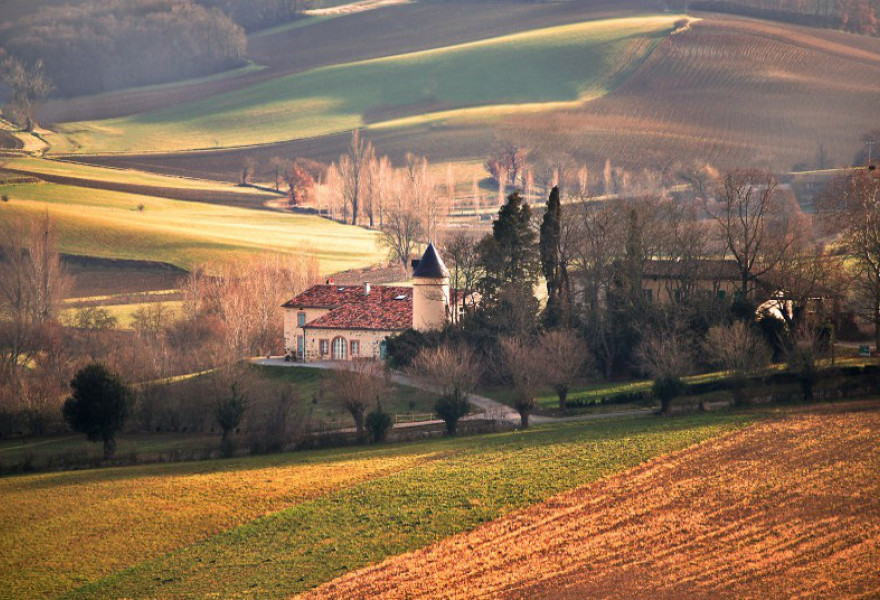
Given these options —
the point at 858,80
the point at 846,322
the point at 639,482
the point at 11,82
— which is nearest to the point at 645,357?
the point at 846,322

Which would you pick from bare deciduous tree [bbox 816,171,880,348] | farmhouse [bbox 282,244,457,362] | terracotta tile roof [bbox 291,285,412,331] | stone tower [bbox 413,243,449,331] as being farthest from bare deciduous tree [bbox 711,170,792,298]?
terracotta tile roof [bbox 291,285,412,331]

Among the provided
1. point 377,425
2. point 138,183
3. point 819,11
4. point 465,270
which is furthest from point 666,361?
point 819,11

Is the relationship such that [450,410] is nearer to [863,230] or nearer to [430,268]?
[430,268]

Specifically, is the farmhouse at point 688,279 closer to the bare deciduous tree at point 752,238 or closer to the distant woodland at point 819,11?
the bare deciduous tree at point 752,238

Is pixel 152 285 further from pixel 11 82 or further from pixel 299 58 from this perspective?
pixel 299 58

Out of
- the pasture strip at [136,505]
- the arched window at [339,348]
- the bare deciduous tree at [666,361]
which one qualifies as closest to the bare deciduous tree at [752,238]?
the bare deciduous tree at [666,361]

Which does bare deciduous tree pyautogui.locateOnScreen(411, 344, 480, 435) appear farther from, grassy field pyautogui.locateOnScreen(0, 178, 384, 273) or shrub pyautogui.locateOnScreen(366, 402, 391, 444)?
grassy field pyautogui.locateOnScreen(0, 178, 384, 273)
